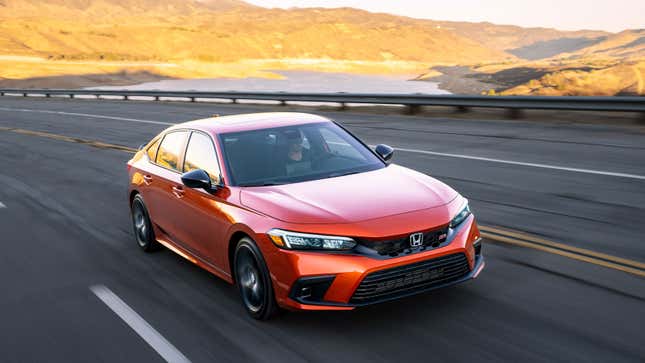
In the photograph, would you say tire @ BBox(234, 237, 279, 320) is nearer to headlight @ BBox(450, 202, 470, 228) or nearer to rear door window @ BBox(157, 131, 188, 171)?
headlight @ BBox(450, 202, 470, 228)

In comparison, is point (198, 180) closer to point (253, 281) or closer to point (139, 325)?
point (253, 281)

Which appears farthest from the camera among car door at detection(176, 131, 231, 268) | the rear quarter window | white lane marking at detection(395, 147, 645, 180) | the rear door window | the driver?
white lane marking at detection(395, 147, 645, 180)

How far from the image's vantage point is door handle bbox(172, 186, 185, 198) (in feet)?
22.3

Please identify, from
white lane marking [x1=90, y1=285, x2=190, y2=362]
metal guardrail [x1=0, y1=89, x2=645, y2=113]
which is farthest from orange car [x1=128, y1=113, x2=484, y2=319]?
metal guardrail [x1=0, y1=89, x2=645, y2=113]

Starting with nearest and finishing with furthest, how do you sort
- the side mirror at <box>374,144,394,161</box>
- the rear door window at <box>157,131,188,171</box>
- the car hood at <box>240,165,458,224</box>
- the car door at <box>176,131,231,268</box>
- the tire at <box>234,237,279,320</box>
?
the car hood at <box>240,165,458,224</box> < the tire at <box>234,237,279,320</box> < the car door at <box>176,131,231,268</box> < the side mirror at <box>374,144,394,161</box> < the rear door window at <box>157,131,188,171</box>

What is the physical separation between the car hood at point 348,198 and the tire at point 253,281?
331 mm

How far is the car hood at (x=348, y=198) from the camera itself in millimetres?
5340

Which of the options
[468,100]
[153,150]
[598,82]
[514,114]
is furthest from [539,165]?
[598,82]

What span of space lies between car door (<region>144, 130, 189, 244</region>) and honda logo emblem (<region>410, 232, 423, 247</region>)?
2514 millimetres

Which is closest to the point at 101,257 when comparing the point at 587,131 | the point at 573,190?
the point at 573,190

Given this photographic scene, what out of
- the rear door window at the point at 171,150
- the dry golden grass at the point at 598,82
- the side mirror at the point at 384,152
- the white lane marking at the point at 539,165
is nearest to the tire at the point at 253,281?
the rear door window at the point at 171,150

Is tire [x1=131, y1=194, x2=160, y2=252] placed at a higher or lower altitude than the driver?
lower

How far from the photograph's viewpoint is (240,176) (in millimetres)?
6223

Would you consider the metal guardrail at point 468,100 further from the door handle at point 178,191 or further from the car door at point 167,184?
the door handle at point 178,191
